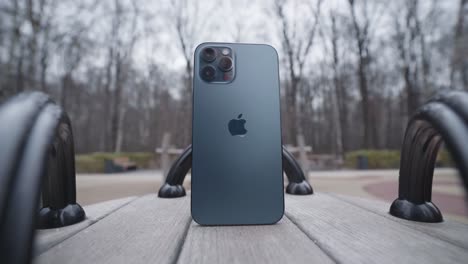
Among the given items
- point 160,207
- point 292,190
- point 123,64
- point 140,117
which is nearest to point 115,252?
point 160,207

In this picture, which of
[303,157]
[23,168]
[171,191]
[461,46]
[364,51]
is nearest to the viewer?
[23,168]

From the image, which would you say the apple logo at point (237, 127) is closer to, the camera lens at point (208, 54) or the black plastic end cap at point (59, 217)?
the camera lens at point (208, 54)

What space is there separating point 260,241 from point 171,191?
621mm

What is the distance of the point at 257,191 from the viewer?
0.55 metres

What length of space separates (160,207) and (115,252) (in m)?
0.37

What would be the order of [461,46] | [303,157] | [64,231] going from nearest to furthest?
[64,231] < [303,157] < [461,46]

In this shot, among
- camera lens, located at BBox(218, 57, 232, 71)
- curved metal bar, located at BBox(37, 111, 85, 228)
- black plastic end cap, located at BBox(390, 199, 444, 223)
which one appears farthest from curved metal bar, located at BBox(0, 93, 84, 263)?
black plastic end cap, located at BBox(390, 199, 444, 223)

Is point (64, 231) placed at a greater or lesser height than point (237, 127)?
lesser

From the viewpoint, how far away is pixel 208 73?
0.59m

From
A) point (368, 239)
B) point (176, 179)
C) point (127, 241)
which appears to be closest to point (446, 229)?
point (368, 239)

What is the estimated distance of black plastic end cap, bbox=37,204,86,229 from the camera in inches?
22.3

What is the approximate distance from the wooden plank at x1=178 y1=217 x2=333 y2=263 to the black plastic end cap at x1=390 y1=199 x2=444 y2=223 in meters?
0.29

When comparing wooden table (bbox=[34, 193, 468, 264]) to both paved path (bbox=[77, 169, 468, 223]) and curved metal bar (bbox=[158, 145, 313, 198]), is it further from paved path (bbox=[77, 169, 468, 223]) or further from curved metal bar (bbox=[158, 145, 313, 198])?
paved path (bbox=[77, 169, 468, 223])

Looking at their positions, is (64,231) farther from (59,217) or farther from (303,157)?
(303,157)
